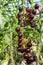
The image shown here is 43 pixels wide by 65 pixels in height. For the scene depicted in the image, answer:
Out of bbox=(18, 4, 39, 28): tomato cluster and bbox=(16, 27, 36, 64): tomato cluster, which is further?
bbox=(18, 4, 39, 28): tomato cluster

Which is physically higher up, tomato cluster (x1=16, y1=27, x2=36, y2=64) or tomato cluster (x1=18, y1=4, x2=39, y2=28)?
tomato cluster (x1=18, y1=4, x2=39, y2=28)

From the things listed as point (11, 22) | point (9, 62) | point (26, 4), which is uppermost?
point (26, 4)

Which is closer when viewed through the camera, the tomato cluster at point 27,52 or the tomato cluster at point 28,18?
the tomato cluster at point 27,52

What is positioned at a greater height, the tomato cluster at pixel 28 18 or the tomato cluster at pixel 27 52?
the tomato cluster at pixel 28 18

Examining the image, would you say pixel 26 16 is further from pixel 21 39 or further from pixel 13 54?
pixel 13 54

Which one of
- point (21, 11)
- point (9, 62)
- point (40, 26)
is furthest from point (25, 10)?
point (9, 62)

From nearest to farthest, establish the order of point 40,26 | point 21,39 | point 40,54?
point 40,54, point 40,26, point 21,39

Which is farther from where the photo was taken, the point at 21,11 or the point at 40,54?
the point at 21,11

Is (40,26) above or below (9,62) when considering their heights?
above

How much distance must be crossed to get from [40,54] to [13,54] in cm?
17

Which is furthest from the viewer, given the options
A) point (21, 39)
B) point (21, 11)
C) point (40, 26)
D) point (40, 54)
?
point (21, 11)

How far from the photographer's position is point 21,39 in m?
1.54

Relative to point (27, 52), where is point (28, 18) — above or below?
above

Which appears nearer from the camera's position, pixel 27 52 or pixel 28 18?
pixel 27 52
